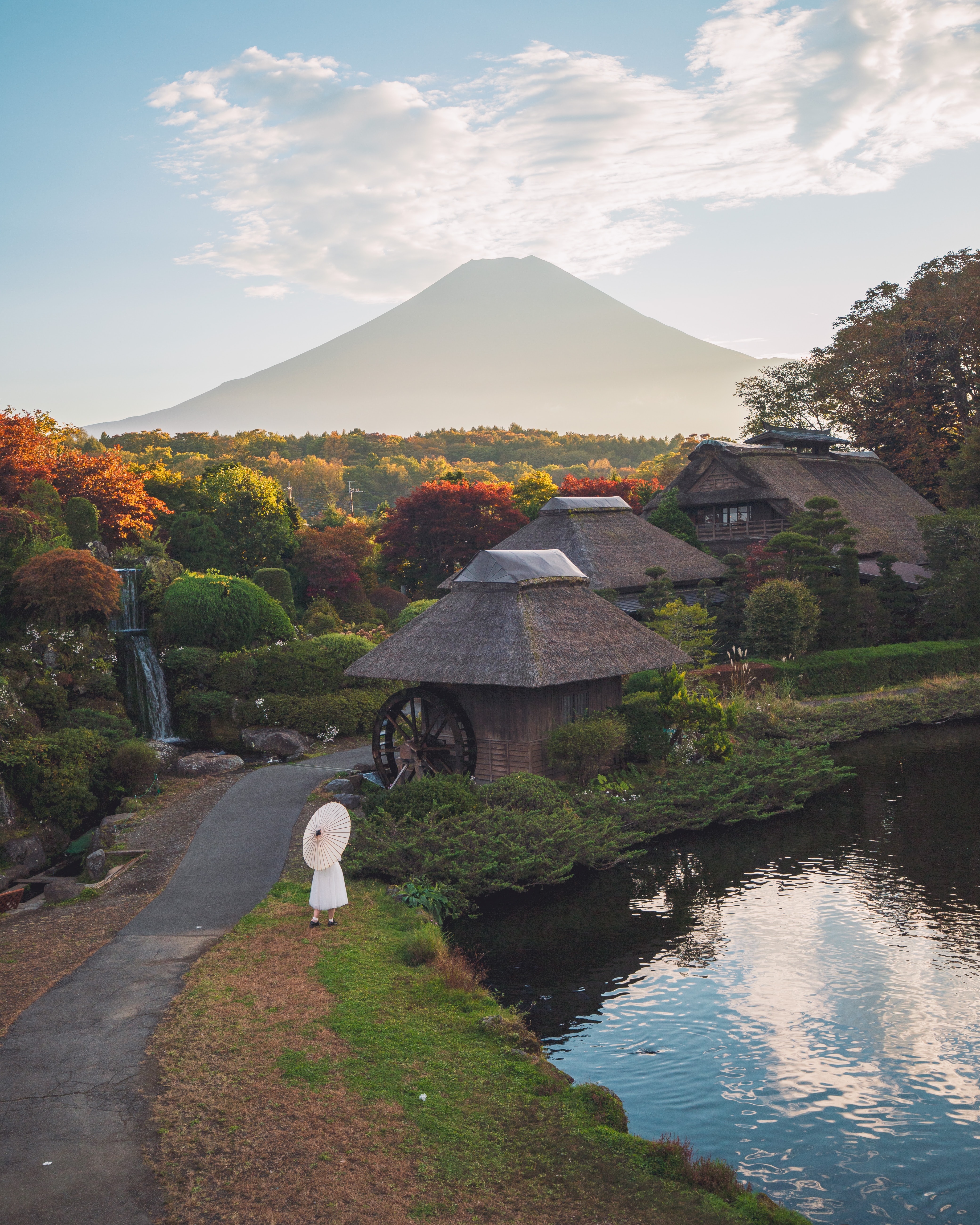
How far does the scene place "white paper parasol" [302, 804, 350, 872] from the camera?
44.2ft

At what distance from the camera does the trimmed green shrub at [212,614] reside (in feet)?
97.7

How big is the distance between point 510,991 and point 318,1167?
218 inches

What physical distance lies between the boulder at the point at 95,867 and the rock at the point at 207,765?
635 centimetres

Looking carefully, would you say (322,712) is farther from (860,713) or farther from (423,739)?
(860,713)

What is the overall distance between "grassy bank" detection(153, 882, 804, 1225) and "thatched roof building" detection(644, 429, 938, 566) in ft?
124

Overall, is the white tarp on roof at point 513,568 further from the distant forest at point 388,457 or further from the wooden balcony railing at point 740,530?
the distant forest at point 388,457

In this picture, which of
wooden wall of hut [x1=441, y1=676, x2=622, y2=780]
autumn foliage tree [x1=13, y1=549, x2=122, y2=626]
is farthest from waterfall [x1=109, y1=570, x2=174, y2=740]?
wooden wall of hut [x1=441, y1=676, x2=622, y2=780]

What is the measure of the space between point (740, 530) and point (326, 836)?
126 ft

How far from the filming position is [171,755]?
24.6 metres

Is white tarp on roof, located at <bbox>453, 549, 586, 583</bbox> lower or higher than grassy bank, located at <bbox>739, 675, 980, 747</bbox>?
higher

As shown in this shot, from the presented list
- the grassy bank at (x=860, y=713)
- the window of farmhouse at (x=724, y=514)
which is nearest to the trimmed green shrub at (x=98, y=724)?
the grassy bank at (x=860, y=713)

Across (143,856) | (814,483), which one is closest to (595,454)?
(814,483)

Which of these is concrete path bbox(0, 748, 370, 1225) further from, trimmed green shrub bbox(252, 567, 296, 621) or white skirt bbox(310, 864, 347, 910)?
trimmed green shrub bbox(252, 567, 296, 621)

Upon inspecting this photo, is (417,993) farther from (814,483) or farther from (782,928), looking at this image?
(814,483)
